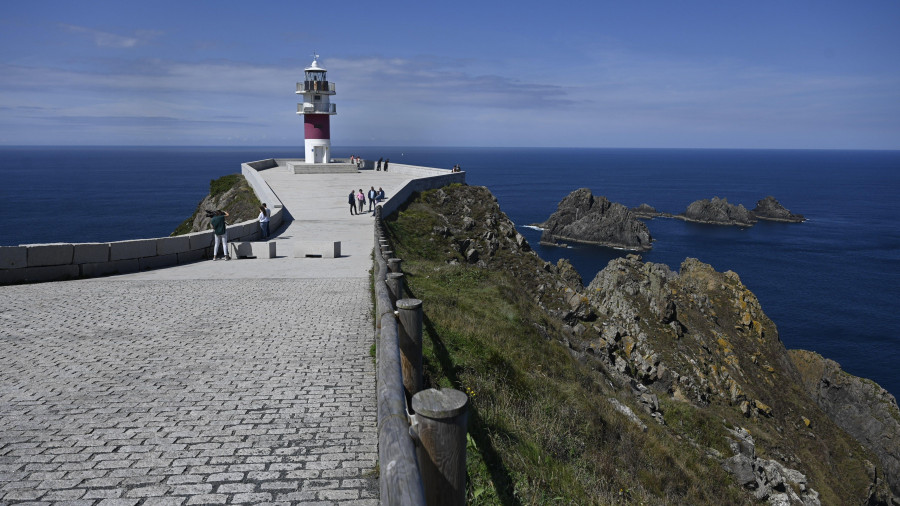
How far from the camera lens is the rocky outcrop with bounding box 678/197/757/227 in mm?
100438

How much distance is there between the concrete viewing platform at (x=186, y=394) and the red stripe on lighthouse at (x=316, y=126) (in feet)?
129

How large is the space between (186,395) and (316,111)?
46.9 meters

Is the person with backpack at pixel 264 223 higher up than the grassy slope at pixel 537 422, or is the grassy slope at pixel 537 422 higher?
the person with backpack at pixel 264 223

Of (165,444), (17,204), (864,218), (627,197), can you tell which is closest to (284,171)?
(165,444)

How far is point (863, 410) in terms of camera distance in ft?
91.2

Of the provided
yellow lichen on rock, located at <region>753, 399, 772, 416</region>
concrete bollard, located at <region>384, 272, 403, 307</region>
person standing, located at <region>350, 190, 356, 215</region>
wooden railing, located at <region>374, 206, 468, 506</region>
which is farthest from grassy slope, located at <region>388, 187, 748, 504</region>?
person standing, located at <region>350, 190, 356, 215</region>

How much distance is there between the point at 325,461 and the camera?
5242mm

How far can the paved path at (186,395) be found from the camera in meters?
4.88

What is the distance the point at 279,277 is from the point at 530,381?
26.0ft

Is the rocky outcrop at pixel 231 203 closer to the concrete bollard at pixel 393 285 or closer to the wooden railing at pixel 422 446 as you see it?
the concrete bollard at pixel 393 285

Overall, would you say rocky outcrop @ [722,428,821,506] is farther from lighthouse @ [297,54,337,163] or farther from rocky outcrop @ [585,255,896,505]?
lighthouse @ [297,54,337,163]

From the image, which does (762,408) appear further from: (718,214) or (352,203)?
(718,214)

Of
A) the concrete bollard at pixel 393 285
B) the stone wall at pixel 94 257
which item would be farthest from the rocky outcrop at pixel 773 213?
the concrete bollard at pixel 393 285

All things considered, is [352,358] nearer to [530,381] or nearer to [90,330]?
[530,381]
